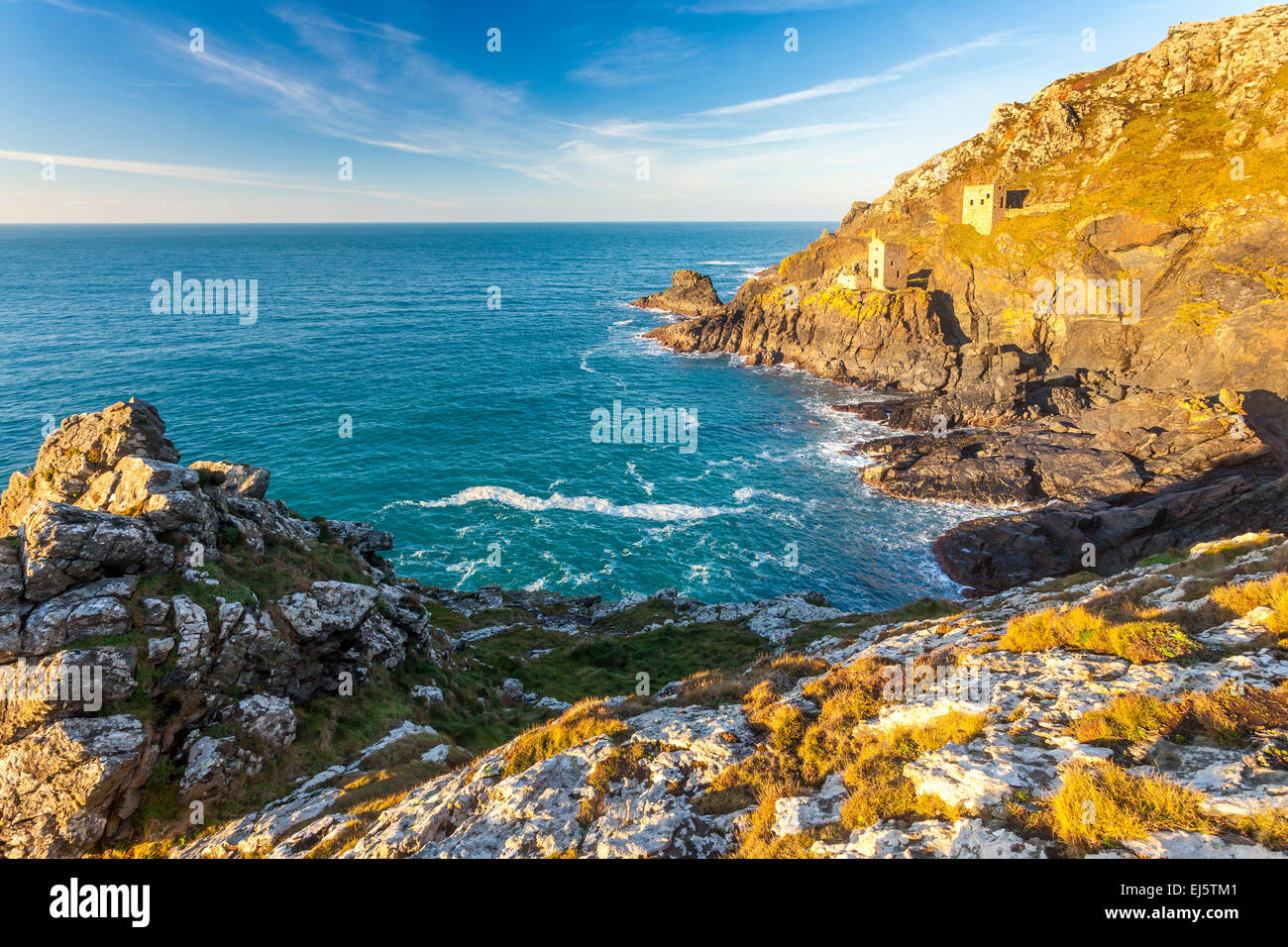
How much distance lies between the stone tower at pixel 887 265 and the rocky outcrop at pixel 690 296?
39.4 m

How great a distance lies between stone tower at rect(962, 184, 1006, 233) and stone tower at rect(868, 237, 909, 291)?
12702 mm

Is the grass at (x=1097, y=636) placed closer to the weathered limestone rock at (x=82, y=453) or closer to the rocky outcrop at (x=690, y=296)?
the weathered limestone rock at (x=82, y=453)

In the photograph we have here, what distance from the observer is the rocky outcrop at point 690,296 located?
12600 cm

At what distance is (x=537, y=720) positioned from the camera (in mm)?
21609

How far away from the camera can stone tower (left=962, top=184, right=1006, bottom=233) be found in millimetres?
86375

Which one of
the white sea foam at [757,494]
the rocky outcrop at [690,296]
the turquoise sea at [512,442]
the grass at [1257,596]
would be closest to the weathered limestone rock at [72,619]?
the grass at [1257,596]

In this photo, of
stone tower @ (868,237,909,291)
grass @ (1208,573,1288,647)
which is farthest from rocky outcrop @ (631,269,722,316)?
grass @ (1208,573,1288,647)

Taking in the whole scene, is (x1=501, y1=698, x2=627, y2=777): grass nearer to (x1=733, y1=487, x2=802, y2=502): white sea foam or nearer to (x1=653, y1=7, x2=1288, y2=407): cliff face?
(x1=733, y1=487, x2=802, y2=502): white sea foam

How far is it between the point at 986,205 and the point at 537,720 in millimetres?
100269

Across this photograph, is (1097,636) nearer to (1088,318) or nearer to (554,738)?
(554,738)

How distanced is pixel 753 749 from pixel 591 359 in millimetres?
91518

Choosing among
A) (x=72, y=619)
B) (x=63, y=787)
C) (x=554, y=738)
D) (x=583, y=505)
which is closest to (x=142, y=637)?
(x=72, y=619)

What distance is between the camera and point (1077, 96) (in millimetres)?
98688

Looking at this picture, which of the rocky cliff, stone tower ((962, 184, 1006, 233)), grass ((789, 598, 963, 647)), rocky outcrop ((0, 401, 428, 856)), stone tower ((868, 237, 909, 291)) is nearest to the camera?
rocky outcrop ((0, 401, 428, 856))
